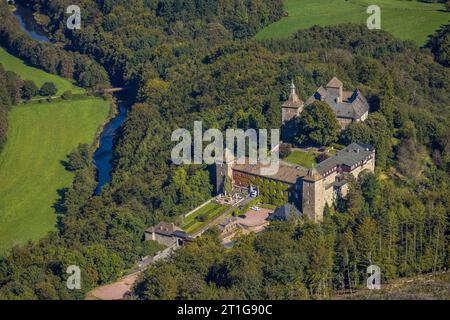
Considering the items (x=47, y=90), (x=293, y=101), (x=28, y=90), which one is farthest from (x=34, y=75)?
(x=293, y=101)

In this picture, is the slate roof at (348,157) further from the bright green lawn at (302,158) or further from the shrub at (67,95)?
the shrub at (67,95)

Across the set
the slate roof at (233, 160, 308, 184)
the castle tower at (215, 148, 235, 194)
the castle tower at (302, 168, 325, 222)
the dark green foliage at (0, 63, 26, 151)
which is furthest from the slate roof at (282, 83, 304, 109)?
the dark green foliage at (0, 63, 26, 151)

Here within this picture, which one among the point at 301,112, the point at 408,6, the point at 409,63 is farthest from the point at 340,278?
the point at 408,6

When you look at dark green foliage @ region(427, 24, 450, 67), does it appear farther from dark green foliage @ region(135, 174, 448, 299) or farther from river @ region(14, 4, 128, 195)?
dark green foliage @ region(135, 174, 448, 299)

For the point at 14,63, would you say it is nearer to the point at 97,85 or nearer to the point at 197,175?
the point at 97,85

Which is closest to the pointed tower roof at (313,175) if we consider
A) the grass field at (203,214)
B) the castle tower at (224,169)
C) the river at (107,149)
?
the grass field at (203,214)

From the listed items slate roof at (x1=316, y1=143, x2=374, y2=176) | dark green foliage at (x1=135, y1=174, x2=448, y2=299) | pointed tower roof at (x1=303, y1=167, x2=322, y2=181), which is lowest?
Answer: dark green foliage at (x1=135, y1=174, x2=448, y2=299)

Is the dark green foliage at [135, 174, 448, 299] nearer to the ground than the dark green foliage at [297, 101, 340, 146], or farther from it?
nearer to the ground
